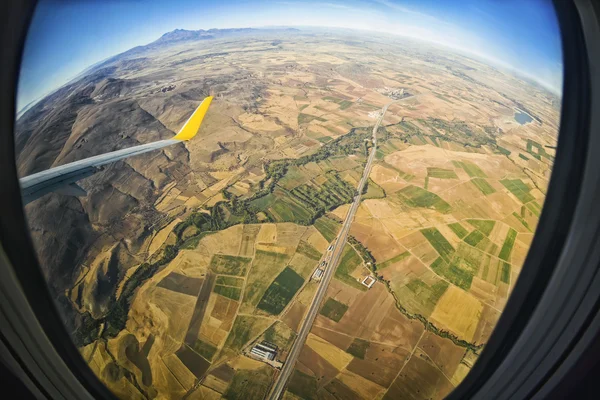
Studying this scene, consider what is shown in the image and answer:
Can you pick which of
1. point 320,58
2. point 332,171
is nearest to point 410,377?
point 332,171

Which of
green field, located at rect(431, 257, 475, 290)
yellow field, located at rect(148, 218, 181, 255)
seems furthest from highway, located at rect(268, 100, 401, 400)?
yellow field, located at rect(148, 218, 181, 255)

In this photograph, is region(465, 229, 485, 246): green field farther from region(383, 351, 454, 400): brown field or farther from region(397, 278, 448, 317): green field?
region(383, 351, 454, 400): brown field

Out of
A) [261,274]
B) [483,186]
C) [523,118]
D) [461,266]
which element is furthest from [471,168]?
[261,274]

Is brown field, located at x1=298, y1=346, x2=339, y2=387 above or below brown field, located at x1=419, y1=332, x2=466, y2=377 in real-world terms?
below

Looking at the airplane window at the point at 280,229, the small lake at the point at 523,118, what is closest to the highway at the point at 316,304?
the airplane window at the point at 280,229

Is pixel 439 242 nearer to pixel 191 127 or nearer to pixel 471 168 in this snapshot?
pixel 471 168

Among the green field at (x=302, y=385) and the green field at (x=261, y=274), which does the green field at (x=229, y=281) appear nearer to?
the green field at (x=261, y=274)
